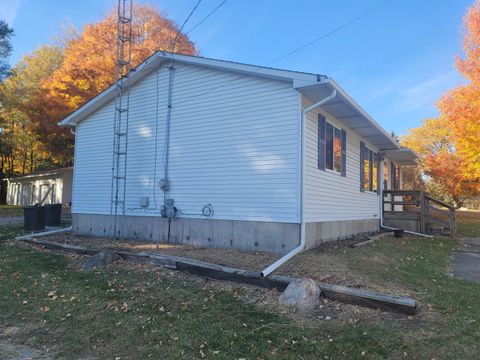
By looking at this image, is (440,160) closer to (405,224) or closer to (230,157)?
(405,224)

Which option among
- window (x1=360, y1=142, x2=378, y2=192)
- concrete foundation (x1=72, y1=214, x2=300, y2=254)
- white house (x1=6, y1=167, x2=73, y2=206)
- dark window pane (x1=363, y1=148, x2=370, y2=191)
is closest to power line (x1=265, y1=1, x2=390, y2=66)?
window (x1=360, y1=142, x2=378, y2=192)

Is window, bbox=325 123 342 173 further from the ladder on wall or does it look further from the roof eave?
the ladder on wall

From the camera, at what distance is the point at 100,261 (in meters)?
7.00

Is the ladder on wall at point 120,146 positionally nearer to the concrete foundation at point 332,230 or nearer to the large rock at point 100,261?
the large rock at point 100,261

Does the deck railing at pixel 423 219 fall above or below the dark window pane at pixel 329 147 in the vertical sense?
below

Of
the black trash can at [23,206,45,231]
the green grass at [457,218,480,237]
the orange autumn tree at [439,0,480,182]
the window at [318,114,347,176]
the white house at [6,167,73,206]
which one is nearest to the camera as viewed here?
the window at [318,114,347,176]

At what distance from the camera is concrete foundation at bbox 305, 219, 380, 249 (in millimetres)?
8047

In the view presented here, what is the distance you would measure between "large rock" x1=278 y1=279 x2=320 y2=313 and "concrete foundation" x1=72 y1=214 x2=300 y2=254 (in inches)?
103

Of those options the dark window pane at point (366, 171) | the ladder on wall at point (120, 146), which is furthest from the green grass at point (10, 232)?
the dark window pane at point (366, 171)

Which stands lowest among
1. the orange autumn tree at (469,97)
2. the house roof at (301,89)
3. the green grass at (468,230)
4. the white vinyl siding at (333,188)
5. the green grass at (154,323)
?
the green grass at (154,323)

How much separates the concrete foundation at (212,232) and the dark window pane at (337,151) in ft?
9.88

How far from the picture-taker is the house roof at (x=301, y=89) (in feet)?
24.3

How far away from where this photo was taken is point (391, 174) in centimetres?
1747

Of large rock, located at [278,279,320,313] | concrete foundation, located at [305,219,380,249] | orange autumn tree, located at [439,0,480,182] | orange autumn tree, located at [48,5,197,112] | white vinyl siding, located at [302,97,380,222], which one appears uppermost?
orange autumn tree, located at [48,5,197,112]
